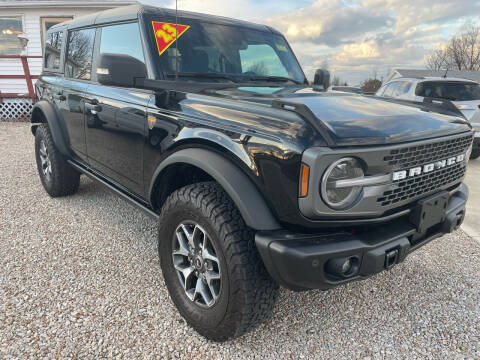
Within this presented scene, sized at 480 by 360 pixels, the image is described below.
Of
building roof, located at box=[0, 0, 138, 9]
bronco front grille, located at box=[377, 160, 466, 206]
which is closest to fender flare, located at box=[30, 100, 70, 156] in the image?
bronco front grille, located at box=[377, 160, 466, 206]

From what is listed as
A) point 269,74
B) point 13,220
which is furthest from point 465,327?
point 13,220

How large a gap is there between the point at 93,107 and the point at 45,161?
5.66ft

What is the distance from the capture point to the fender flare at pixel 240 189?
1687mm

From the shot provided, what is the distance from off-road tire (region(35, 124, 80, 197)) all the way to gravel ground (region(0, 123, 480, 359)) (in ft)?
2.18

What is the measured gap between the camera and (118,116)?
106 inches

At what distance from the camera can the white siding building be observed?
11.9m

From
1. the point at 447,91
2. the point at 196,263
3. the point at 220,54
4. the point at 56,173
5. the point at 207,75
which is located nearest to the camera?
the point at 196,263

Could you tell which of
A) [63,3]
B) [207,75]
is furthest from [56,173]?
[63,3]

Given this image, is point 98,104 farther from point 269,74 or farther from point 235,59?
point 269,74

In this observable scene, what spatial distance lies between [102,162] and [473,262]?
11.2 ft

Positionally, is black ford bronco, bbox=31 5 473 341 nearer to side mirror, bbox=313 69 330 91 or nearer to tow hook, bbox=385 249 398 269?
tow hook, bbox=385 249 398 269

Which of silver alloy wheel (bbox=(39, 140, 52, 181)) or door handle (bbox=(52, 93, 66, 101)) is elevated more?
door handle (bbox=(52, 93, 66, 101))

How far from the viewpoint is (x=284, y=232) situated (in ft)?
5.54

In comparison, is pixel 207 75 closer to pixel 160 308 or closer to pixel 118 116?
pixel 118 116
